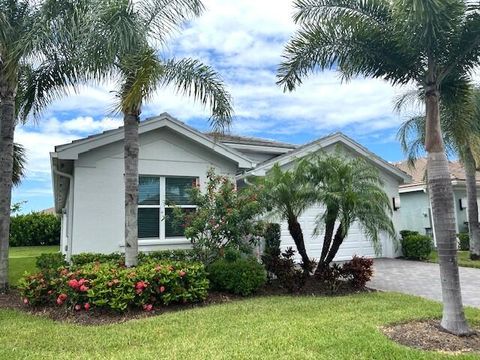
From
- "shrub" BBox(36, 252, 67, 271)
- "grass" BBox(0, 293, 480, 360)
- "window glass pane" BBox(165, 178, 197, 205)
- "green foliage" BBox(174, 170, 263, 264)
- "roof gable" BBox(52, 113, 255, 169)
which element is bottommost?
"grass" BBox(0, 293, 480, 360)

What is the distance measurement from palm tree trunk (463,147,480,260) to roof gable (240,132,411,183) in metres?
2.44

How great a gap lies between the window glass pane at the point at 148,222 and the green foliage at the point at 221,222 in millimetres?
2142

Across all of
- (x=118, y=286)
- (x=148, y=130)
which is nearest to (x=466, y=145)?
(x=148, y=130)

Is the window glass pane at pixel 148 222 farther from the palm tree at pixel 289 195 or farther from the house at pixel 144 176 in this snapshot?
the palm tree at pixel 289 195

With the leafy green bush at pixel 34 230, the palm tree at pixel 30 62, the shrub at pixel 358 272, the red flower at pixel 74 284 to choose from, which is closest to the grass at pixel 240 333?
the red flower at pixel 74 284

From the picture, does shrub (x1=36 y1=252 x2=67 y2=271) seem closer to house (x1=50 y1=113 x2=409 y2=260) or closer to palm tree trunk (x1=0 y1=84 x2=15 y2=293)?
house (x1=50 y1=113 x2=409 y2=260)

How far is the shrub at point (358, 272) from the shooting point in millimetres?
10352

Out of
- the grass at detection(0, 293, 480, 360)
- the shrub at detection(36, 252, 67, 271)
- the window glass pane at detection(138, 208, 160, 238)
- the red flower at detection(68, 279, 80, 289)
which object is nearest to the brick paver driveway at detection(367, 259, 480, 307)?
the grass at detection(0, 293, 480, 360)

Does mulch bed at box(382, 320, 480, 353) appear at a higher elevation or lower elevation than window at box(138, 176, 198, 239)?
lower

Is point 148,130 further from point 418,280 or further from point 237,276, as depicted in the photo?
point 418,280

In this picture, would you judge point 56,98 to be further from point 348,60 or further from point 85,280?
point 348,60

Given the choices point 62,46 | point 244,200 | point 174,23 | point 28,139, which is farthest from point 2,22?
point 28,139

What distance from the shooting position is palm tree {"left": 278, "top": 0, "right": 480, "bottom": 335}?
6695 mm

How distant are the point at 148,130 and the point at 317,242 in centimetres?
836
